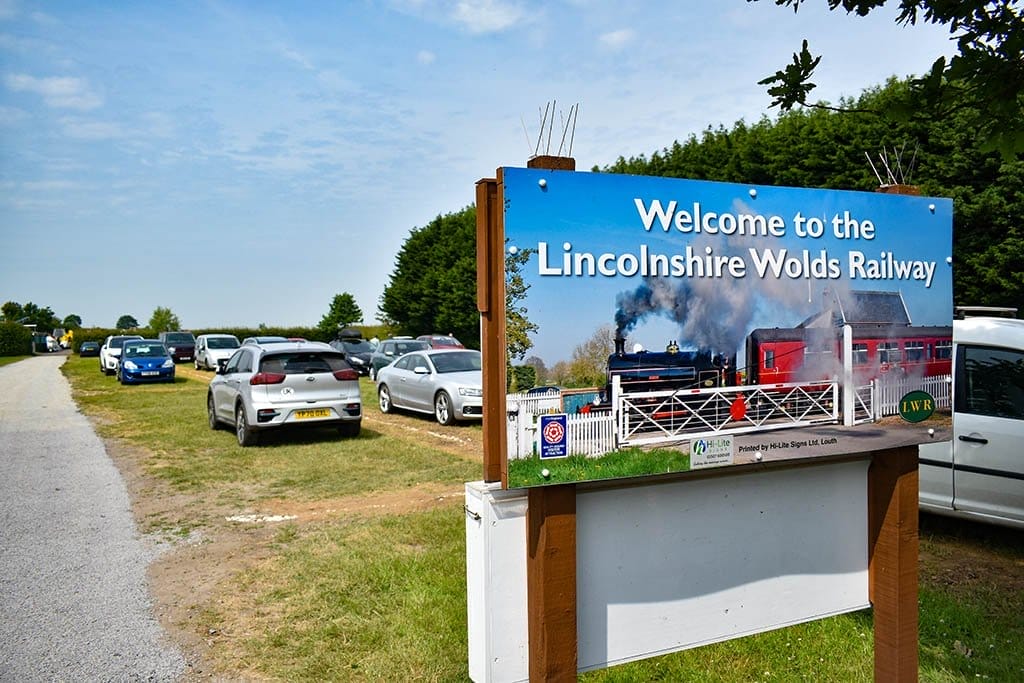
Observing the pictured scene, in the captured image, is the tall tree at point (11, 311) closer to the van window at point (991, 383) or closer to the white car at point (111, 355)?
the white car at point (111, 355)

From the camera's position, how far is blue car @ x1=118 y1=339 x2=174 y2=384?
1093 inches

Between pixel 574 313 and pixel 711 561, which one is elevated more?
pixel 574 313

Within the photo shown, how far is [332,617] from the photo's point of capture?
4977mm

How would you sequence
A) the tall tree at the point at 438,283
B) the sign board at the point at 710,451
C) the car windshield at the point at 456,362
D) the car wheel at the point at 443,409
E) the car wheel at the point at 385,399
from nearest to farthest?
the sign board at the point at 710,451
the car wheel at the point at 443,409
the car windshield at the point at 456,362
the car wheel at the point at 385,399
the tall tree at the point at 438,283

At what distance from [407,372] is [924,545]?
1126cm

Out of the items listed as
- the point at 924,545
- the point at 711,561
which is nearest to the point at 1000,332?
the point at 924,545

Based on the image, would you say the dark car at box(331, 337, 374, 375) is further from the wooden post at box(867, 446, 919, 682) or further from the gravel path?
the wooden post at box(867, 446, 919, 682)

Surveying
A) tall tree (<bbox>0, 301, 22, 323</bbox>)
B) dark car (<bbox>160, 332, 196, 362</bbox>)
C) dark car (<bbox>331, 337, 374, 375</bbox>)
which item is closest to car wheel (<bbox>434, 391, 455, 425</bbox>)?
dark car (<bbox>331, 337, 374, 375</bbox>)

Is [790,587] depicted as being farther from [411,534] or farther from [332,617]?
[411,534]

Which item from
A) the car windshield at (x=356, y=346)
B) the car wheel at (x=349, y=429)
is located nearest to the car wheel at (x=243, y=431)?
the car wheel at (x=349, y=429)

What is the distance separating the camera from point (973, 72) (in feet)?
11.1

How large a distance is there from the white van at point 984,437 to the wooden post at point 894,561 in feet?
8.69

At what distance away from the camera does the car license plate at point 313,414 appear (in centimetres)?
1230

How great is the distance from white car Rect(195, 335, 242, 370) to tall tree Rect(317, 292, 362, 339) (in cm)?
2409
